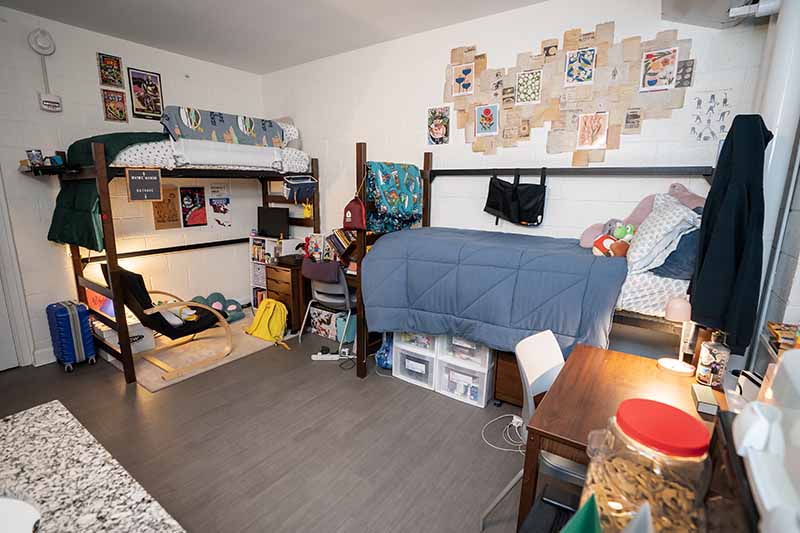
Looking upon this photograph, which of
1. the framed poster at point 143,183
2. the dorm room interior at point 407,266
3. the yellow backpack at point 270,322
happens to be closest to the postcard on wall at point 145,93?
the dorm room interior at point 407,266

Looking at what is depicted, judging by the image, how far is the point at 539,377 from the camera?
160 centimetres

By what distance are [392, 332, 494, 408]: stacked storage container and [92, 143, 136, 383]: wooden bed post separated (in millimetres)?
2010

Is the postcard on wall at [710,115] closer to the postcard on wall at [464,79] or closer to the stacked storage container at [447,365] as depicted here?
the postcard on wall at [464,79]

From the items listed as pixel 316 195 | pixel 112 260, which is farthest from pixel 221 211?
pixel 112 260

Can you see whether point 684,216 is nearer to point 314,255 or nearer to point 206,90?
point 314,255

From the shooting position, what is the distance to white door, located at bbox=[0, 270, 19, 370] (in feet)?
9.99

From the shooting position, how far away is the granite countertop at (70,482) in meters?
0.62

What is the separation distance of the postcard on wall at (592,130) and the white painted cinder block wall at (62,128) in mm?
3686

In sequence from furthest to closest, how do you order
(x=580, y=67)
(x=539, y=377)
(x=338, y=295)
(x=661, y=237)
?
(x=338, y=295), (x=580, y=67), (x=661, y=237), (x=539, y=377)

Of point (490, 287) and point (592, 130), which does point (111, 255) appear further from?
point (592, 130)

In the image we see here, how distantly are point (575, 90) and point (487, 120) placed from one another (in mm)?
655

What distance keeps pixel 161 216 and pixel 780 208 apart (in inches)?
181

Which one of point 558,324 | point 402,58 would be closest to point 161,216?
point 402,58

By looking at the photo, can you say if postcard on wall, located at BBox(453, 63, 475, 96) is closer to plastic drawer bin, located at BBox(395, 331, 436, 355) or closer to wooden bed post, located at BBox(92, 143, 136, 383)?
plastic drawer bin, located at BBox(395, 331, 436, 355)
